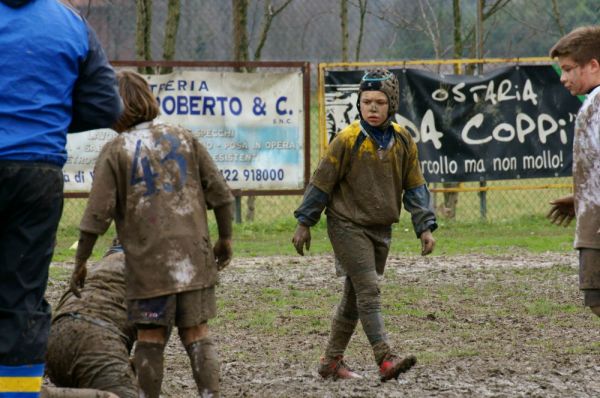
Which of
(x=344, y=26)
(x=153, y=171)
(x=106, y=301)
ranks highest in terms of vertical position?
(x=344, y=26)

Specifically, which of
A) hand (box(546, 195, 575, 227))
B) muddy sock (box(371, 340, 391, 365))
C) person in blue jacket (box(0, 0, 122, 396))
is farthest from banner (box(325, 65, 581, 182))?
person in blue jacket (box(0, 0, 122, 396))

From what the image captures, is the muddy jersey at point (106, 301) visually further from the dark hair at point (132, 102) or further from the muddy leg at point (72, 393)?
the dark hair at point (132, 102)

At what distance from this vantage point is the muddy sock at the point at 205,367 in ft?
17.7

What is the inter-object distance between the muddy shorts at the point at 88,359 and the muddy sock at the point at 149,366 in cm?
13

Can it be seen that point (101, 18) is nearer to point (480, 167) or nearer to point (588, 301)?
point (480, 167)

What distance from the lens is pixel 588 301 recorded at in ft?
18.2

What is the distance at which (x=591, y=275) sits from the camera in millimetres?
5461

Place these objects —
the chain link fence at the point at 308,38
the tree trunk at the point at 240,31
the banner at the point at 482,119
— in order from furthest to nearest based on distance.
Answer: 1. the chain link fence at the point at 308,38
2. the tree trunk at the point at 240,31
3. the banner at the point at 482,119

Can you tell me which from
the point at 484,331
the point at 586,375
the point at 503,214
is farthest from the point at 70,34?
the point at 503,214

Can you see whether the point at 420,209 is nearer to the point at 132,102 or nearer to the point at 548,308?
the point at 132,102

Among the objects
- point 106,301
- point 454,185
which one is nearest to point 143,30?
point 454,185

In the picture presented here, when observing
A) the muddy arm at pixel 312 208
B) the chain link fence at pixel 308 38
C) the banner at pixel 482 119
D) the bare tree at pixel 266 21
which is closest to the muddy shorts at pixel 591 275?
the muddy arm at pixel 312 208

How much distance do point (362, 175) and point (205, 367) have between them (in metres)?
1.75

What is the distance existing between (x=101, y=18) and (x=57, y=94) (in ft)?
45.1
